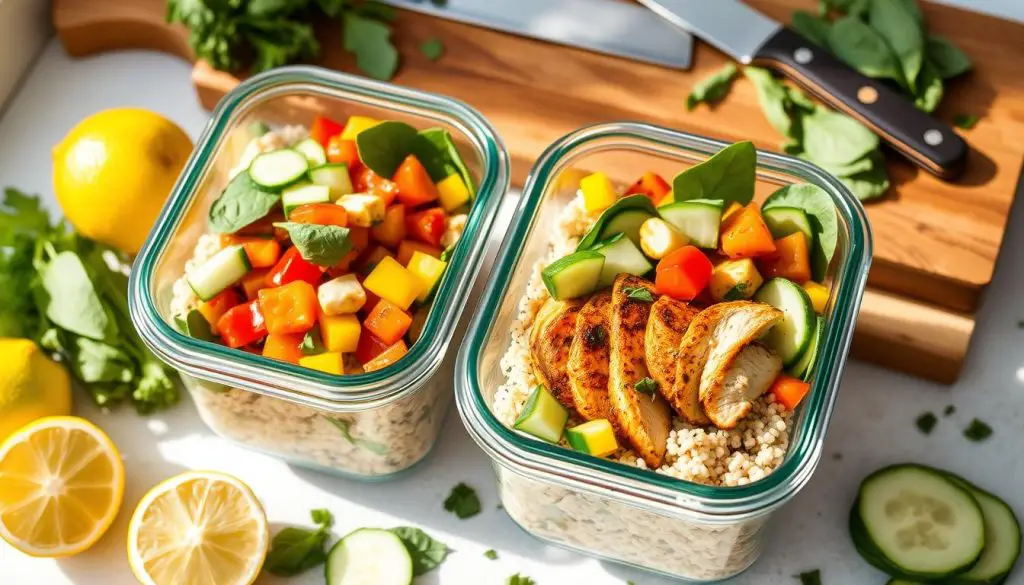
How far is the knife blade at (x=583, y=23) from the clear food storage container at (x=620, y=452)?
41 centimetres

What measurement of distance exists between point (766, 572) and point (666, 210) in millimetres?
756

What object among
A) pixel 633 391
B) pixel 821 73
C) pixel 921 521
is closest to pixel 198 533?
pixel 633 391

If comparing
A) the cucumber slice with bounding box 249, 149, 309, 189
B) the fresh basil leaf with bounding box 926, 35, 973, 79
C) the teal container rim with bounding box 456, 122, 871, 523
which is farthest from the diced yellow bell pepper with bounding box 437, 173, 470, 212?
the fresh basil leaf with bounding box 926, 35, 973, 79

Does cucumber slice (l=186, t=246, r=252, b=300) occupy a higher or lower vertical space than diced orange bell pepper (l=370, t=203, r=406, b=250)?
lower

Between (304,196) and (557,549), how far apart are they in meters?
0.86

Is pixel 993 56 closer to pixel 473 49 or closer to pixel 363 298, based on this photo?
pixel 473 49

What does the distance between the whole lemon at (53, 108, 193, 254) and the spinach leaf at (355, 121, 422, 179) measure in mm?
477

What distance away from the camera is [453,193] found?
2400 mm

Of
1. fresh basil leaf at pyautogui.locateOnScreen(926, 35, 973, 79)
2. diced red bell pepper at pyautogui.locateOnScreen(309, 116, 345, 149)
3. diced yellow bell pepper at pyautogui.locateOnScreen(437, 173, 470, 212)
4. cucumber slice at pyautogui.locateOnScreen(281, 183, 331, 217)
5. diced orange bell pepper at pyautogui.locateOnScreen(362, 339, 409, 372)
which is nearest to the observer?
diced orange bell pepper at pyautogui.locateOnScreen(362, 339, 409, 372)

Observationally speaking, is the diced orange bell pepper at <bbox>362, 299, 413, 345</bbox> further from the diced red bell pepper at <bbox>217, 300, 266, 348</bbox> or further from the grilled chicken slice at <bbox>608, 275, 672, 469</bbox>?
the grilled chicken slice at <bbox>608, 275, 672, 469</bbox>

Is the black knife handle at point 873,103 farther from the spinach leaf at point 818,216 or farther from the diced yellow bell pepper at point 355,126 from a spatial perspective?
the diced yellow bell pepper at point 355,126

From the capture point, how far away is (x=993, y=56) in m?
2.78

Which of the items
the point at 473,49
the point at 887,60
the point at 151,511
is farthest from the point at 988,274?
the point at 151,511

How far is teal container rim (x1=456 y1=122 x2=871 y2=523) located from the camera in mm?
1961
